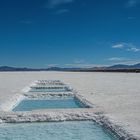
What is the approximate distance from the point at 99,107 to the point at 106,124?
2281 mm

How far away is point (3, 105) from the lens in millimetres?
10539

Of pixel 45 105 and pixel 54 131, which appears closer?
pixel 54 131

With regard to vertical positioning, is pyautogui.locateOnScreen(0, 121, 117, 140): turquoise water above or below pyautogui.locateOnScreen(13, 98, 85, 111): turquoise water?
below

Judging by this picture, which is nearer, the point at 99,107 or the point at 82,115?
the point at 82,115

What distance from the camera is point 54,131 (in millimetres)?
7406

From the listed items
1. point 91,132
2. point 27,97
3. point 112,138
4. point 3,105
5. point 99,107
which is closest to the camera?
point 112,138

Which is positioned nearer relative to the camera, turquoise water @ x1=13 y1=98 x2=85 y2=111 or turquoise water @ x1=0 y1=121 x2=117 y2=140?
turquoise water @ x1=0 y1=121 x2=117 y2=140

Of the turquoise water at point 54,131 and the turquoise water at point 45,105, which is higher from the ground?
the turquoise water at point 45,105

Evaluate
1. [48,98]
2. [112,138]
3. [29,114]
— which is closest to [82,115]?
[29,114]

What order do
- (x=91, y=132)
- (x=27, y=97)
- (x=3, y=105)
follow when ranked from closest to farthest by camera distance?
(x=91, y=132), (x=3, y=105), (x=27, y=97)

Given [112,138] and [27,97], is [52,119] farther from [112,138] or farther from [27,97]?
[27,97]

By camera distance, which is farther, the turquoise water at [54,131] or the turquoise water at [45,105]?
the turquoise water at [45,105]

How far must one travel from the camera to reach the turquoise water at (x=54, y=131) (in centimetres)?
686

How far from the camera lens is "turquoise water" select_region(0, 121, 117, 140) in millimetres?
6859
